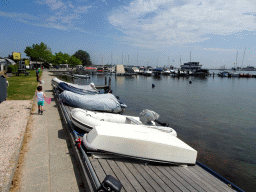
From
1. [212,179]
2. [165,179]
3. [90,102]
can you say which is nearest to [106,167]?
[165,179]

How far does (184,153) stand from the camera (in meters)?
5.14

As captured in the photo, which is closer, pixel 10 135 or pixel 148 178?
pixel 148 178

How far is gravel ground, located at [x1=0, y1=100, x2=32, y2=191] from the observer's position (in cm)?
418

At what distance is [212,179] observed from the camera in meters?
4.85

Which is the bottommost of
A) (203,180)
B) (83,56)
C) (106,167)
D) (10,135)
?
(203,180)

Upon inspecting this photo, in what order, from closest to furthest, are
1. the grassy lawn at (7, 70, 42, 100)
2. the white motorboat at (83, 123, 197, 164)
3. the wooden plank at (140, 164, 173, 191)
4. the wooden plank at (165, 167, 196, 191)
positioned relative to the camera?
the wooden plank at (140, 164, 173, 191) < the wooden plank at (165, 167, 196, 191) < the white motorboat at (83, 123, 197, 164) < the grassy lawn at (7, 70, 42, 100)

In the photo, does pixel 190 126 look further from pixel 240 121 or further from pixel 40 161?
pixel 40 161

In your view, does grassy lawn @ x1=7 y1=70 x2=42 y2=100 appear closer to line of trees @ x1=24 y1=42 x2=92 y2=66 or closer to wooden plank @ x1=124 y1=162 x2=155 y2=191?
wooden plank @ x1=124 y1=162 x2=155 y2=191

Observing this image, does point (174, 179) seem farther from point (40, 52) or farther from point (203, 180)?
point (40, 52)

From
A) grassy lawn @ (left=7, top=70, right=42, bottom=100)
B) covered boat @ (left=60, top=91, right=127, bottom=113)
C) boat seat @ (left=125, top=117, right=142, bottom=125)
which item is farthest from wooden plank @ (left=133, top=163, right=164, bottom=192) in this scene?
grassy lawn @ (left=7, top=70, right=42, bottom=100)

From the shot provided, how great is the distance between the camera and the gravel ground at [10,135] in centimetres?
418

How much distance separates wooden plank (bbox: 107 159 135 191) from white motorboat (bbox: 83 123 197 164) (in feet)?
0.99

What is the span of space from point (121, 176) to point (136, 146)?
0.95 metres

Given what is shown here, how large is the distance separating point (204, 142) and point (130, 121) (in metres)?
5.70
